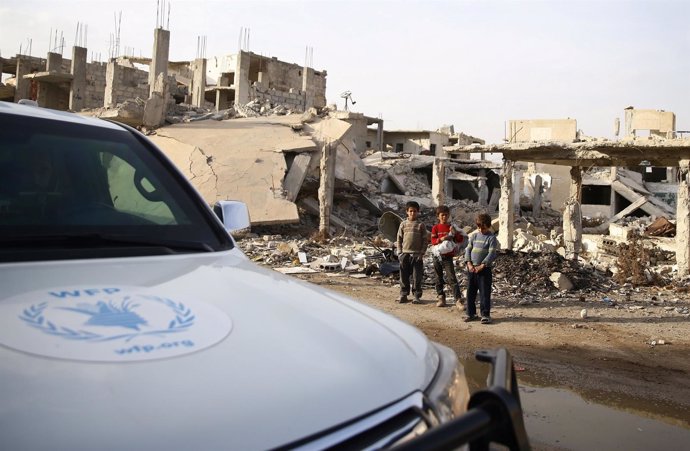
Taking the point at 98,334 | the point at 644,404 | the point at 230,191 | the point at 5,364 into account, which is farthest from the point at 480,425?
the point at 230,191

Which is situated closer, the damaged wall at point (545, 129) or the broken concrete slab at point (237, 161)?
the broken concrete slab at point (237, 161)

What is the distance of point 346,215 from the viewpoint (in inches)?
893

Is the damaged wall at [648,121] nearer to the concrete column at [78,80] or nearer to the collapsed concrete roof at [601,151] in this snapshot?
the collapsed concrete roof at [601,151]

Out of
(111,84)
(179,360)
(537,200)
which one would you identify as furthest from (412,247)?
(537,200)

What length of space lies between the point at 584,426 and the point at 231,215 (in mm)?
3449

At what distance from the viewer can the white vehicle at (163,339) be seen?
1189mm

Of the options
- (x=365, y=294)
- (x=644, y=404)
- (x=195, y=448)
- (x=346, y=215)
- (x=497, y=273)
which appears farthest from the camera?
(x=346, y=215)

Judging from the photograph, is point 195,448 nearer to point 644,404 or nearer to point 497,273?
point 644,404

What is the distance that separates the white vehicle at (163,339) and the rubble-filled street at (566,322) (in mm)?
4344

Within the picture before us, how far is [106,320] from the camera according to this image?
1489 millimetres

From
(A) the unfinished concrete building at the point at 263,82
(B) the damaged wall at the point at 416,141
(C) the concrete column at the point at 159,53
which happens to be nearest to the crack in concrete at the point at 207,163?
(C) the concrete column at the point at 159,53

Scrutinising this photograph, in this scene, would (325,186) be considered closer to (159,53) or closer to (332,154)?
(332,154)

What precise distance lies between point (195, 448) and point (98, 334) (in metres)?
0.44

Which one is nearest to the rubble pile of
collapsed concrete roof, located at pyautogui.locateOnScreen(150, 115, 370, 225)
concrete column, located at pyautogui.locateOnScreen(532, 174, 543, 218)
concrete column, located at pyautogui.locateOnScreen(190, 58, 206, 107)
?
collapsed concrete roof, located at pyautogui.locateOnScreen(150, 115, 370, 225)
